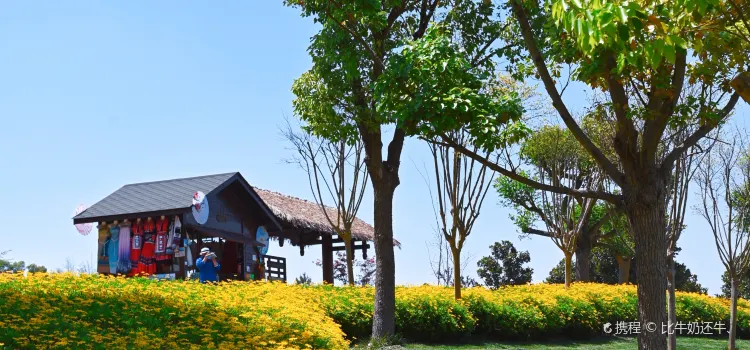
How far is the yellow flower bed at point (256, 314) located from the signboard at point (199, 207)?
17.9 feet

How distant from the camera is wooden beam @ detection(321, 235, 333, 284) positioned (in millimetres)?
27594

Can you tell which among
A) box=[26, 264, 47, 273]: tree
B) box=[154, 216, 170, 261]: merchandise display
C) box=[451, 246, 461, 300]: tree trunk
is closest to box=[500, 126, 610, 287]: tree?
box=[451, 246, 461, 300]: tree trunk

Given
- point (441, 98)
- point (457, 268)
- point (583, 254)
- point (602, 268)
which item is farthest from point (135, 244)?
point (602, 268)

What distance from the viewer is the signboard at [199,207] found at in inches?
808

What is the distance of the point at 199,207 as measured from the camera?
813 inches

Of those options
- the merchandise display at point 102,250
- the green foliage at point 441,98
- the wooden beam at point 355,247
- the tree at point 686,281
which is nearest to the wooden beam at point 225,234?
the merchandise display at point 102,250

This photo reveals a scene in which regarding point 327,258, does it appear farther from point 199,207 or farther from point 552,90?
point 552,90

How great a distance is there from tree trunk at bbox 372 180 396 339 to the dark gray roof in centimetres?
879

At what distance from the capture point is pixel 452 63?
32.3 feet

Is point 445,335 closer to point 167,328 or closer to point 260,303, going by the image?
point 260,303

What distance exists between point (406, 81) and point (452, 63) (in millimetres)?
616

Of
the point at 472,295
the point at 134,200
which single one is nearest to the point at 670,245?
the point at 472,295

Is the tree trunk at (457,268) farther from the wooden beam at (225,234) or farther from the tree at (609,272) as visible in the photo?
the tree at (609,272)

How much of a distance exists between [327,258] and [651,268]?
20031 mm
